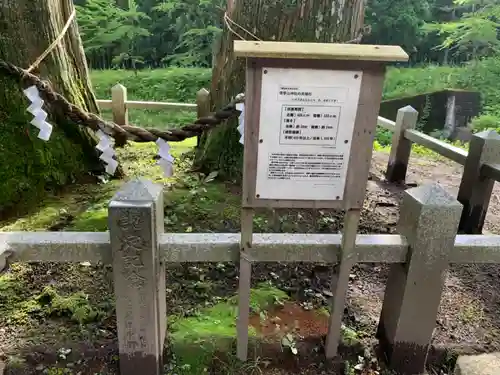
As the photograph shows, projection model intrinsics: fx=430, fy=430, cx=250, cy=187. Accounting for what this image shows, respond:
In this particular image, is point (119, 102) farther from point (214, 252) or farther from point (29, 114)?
point (214, 252)

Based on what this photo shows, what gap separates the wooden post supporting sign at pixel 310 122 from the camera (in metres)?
1.67

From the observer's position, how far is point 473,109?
1638 cm

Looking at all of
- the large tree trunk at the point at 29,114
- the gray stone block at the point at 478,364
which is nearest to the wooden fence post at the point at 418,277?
the gray stone block at the point at 478,364

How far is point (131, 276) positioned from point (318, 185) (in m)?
0.94

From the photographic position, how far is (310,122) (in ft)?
5.81

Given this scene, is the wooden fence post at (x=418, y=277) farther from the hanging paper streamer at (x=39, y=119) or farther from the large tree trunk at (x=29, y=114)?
the large tree trunk at (x=29, y=114)

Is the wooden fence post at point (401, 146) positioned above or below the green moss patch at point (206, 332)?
above

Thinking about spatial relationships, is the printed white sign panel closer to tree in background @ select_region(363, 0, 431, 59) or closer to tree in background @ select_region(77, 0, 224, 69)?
tree in background @ select_region(77, 0, 224, 69)

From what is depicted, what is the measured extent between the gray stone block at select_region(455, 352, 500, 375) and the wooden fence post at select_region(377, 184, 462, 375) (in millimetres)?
174

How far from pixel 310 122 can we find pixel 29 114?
248cm

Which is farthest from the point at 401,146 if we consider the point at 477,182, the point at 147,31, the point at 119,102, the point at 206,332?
the point at 147,31

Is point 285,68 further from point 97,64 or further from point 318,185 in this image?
point 97,64

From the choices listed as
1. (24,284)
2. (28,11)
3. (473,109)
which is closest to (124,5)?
(473,109)

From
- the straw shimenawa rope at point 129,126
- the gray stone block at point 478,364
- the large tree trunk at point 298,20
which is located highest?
the large tree trunk at point 298,20
